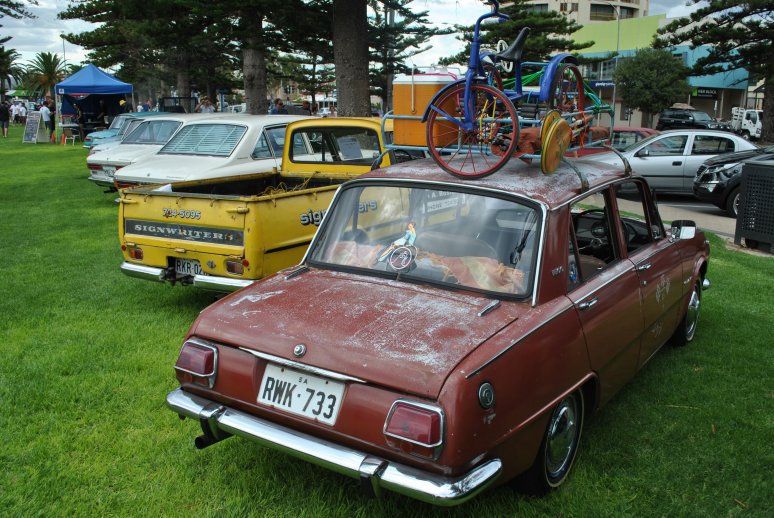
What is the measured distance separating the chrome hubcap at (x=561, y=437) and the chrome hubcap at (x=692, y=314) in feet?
7.58

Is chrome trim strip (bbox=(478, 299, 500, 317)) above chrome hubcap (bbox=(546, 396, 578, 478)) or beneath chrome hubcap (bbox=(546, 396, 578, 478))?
above

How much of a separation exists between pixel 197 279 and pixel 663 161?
1193cm

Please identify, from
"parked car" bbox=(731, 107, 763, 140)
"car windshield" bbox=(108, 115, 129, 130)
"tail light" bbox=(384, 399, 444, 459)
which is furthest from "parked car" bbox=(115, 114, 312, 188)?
"parked car" bbox=(731, 107, 763, 140)

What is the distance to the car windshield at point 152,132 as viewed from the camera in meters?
13.9

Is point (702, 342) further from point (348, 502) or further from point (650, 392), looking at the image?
point (348, 502)

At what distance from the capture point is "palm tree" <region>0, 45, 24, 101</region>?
43838 mm

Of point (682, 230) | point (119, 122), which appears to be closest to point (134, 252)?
point (682, 230)

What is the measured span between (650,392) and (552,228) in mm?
1815

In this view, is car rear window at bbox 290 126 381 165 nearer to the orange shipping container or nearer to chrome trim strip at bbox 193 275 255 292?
chrome trim strip at bbox 193 275 255 292

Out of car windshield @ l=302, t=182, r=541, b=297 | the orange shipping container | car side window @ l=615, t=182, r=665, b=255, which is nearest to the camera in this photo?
car windshield @ l=302, t=182, r=541, b=297

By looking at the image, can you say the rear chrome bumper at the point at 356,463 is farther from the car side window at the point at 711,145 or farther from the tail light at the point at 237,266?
the car side window at the point at 711,145

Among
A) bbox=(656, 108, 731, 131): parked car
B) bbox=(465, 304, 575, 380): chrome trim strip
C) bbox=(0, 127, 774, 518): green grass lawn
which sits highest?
bbox=(656, 108, 731, 131): parked car

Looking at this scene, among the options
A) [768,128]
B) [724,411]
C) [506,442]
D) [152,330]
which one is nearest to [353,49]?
[152,330]

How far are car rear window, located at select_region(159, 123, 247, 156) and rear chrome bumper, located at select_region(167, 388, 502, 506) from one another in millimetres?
7267
